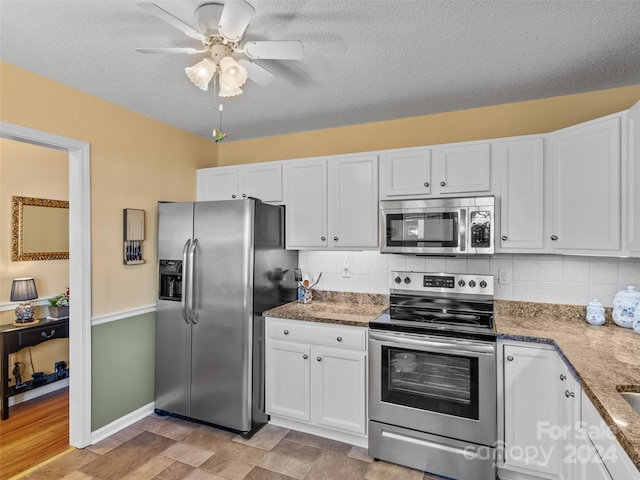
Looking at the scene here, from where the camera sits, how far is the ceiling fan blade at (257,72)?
176cm

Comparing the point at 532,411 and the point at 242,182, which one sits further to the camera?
the point at 242,182

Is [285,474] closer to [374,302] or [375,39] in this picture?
[374,302]

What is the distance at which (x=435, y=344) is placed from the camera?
2289 mm

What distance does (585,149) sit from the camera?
220cm

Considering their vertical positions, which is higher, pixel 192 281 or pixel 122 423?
pixel 192 281

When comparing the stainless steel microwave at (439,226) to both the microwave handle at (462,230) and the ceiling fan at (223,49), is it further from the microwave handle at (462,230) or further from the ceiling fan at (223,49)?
the ceiling fan at (223,49)

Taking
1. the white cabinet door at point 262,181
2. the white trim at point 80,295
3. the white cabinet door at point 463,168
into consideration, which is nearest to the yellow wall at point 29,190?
the white trim at point 80,295

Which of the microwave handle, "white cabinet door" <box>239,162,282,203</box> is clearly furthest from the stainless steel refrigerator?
the microwave handle

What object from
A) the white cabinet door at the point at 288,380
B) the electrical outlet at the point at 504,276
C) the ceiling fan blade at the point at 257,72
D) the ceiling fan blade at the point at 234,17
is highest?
the ceiling fan blade at the point at 234,17

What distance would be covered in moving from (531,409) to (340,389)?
1.20 m

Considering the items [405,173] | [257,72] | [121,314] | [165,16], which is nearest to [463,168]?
[405,173]

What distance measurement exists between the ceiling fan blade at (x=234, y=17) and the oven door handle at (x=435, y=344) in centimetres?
192

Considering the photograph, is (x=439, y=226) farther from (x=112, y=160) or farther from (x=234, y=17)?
(x=112, y=160)

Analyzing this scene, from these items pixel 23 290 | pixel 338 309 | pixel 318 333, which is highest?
pixel 23 290
